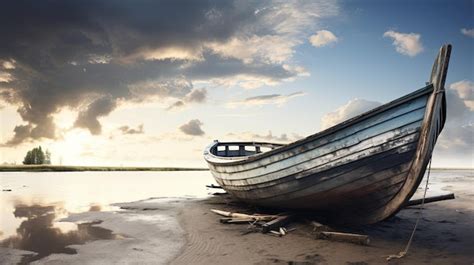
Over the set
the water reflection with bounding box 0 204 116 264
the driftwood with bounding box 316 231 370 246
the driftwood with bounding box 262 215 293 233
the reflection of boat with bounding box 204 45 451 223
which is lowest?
the water reflection with bounding box 0 204 116 264

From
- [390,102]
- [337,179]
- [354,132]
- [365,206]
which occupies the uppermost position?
[390,102]

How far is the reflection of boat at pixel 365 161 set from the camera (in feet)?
20.2

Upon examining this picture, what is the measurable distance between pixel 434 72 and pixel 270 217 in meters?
5.24

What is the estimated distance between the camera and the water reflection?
7031 mm

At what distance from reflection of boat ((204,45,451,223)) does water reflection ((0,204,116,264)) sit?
467 centimetres

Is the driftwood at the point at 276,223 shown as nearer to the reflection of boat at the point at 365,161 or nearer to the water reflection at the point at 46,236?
the reflection of boat at the point at 365,161

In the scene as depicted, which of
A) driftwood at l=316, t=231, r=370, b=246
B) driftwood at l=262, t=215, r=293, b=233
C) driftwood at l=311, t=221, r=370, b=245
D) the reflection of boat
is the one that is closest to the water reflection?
driftwood at l=262, t=215, r=293, b=233

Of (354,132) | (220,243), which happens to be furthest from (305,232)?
(354,132)

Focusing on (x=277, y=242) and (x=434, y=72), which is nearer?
(x=434, y=72)

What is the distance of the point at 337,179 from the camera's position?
697 centimetres

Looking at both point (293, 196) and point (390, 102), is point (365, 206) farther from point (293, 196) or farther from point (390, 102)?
point (390, 102)

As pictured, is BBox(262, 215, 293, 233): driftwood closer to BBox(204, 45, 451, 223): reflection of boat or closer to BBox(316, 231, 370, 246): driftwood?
BBox(204, 45, 451, 223): reflection of boat

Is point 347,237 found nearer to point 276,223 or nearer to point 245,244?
point 276,223

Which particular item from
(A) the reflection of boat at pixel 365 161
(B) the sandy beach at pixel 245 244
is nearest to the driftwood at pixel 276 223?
(B) the sandy beach at pixel 245 244
